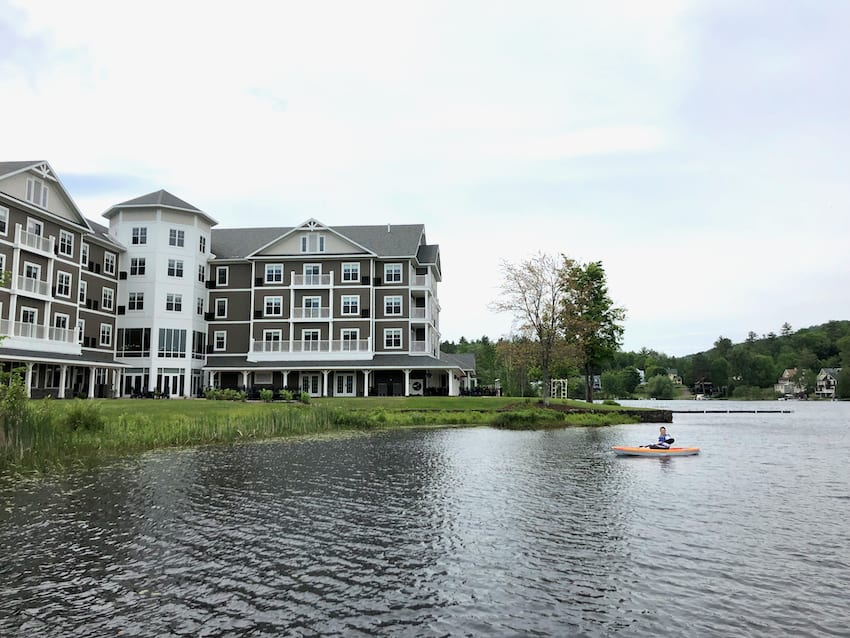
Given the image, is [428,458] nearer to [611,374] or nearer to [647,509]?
[647,509]

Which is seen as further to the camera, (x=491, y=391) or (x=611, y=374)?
(x=611, y=374)

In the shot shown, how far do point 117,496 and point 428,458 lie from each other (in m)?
12.0

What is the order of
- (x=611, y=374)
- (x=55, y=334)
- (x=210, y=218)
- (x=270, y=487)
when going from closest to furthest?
(x=270, y=487) < (x=55, y=334) < (x=210, y=218) < (x=611, y=374)

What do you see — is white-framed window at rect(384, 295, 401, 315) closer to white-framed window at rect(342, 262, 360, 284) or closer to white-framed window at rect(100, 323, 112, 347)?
white-framed window at rect(342, 262, 360, 284)

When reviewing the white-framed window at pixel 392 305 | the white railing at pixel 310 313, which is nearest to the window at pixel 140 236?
the white railing at pixel 310 313

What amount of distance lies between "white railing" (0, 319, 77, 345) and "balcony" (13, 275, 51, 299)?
2324 mm

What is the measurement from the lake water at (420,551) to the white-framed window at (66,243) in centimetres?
3650

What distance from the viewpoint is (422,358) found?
2400 inches

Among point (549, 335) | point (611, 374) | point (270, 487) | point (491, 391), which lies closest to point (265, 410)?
point (270, 487)

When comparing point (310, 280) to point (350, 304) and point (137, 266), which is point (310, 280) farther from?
point (137, 266)

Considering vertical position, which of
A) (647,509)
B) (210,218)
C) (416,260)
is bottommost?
(647,509)

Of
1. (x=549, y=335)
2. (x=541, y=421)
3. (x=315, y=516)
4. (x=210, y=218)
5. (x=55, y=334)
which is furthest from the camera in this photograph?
(x=210, y=218)

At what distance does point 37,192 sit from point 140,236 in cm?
1196

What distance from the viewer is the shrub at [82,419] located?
26266 mm
